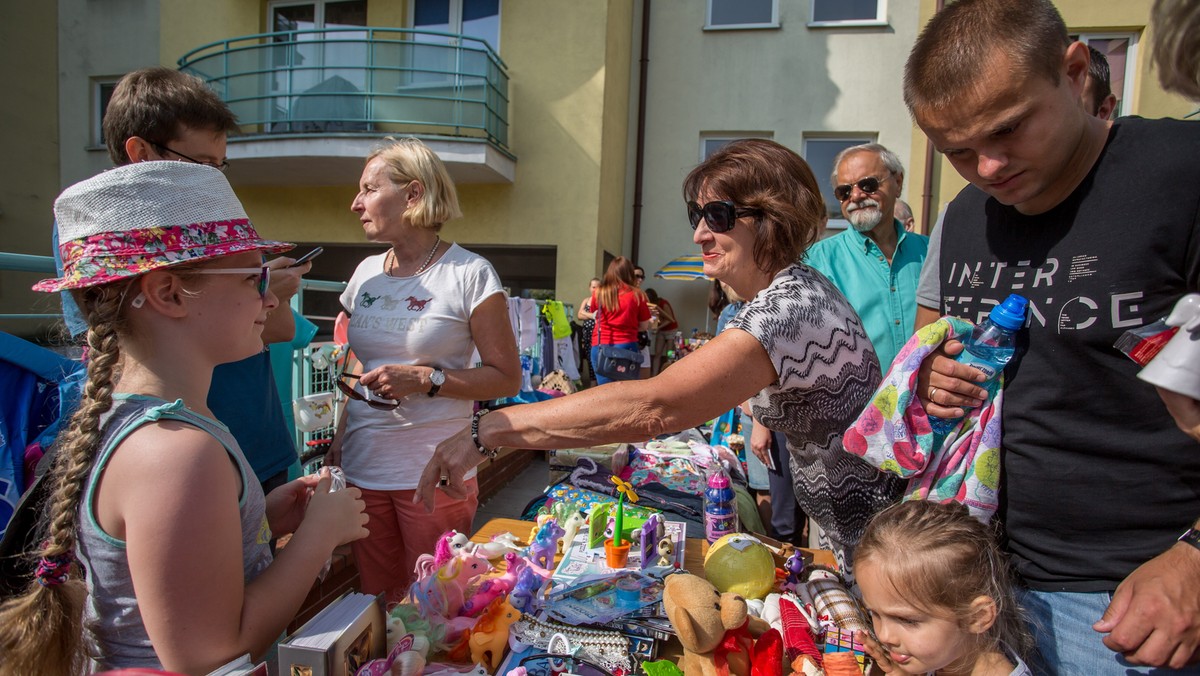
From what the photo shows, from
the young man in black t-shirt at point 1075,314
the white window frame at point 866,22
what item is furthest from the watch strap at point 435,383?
the white window frame at point 866,22

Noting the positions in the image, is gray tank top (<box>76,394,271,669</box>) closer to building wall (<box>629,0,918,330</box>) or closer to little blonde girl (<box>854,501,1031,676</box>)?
little blonde girl (<box>854,501,1031,676</box>)

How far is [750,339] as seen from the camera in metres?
1.37

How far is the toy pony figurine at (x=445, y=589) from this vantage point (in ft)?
4.82

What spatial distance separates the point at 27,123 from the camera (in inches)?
429

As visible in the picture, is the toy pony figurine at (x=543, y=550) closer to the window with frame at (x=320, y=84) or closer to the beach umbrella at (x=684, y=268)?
the beach umbrella at (x=684, y=268)

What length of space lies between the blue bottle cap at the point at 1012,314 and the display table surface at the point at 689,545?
1005mm

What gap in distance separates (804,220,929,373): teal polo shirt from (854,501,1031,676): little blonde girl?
196 centimetres

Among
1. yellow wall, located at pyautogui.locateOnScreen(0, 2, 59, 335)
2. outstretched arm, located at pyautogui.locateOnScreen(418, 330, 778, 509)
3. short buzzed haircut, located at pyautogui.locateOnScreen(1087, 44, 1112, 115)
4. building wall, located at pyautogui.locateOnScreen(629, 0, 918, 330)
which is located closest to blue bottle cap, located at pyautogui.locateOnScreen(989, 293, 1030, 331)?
outstretched arm, located at pyautogui.locateOnScreen(418, 330, 778, 509)

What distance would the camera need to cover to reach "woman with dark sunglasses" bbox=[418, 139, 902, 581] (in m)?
1.37

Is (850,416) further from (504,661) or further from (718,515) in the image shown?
(504,661)

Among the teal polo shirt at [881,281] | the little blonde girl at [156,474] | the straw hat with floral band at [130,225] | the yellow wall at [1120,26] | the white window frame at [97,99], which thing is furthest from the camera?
→ the white window frame at [97,99]

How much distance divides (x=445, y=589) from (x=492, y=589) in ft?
0.40

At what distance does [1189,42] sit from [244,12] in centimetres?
1256

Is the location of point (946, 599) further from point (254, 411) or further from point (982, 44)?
point (254, 411)
